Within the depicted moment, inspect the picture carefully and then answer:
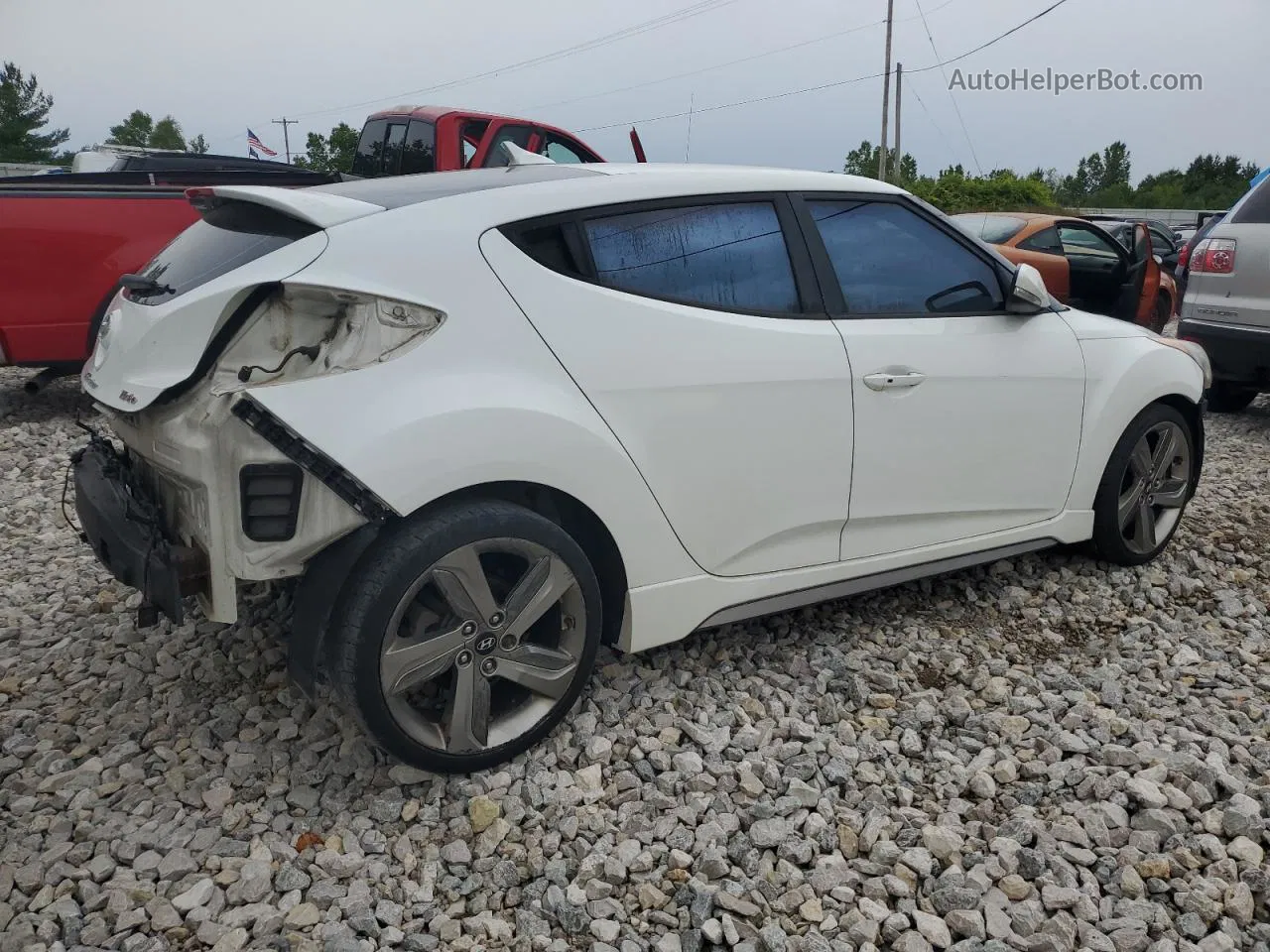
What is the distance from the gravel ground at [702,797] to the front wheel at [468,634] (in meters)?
0.17

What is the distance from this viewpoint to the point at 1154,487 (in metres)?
4.29

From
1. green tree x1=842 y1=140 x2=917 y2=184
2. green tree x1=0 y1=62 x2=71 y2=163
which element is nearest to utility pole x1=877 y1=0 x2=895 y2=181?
green tree x1=842 y1=140 x2=917 y2=184

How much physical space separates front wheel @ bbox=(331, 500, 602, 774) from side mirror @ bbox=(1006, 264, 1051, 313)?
1919mm

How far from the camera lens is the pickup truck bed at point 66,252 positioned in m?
6.22

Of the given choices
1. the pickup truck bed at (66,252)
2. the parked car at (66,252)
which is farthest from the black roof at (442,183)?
the pickup truck bed at (66,252)

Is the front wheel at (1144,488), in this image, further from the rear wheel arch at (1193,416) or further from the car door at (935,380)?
the car door at (935,380)

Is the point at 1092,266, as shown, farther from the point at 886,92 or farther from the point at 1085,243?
the point at 886,92

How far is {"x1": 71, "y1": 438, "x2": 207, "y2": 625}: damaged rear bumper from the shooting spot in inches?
99.3

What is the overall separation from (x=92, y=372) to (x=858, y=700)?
8.32ft

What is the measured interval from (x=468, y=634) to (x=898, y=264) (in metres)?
1.93

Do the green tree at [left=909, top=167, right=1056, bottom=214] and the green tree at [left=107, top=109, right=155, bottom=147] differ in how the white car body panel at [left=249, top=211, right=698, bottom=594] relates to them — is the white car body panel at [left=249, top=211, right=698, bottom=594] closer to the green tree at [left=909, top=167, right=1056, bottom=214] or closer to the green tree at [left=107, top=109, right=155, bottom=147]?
the green tree at [left=909, top=167, right=1056, bottom=214]

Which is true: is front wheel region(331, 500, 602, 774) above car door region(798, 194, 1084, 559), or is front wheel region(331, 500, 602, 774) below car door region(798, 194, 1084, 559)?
below

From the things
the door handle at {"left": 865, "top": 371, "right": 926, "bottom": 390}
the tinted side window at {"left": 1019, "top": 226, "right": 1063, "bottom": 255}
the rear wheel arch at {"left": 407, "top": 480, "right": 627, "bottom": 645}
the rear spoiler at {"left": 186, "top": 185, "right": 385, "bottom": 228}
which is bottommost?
the rear wheel arch at {"left": 407, "top": 480, "right": 627, "bottom": 645}

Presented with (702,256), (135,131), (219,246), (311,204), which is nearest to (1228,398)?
(702,256)
